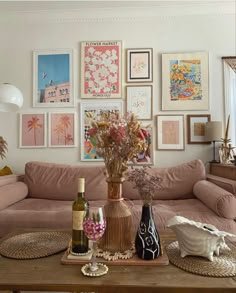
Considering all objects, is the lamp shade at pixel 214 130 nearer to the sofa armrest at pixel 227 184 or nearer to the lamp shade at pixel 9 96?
the sofa armrest at pixel 227 184

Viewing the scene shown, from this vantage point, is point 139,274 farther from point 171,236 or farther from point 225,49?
point 225,49

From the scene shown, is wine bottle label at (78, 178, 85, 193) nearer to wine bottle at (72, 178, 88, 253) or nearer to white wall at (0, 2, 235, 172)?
wine bottle at (72, 178, 88, 253)

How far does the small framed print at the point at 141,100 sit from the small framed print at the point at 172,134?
233mm

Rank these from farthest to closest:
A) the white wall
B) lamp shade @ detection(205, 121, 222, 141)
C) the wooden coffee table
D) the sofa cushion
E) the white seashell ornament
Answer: the white wall, lamp shade @ detection(205, 121, 222, 141), the sofa cushion, the white seashell ornament, the wooden coffee table

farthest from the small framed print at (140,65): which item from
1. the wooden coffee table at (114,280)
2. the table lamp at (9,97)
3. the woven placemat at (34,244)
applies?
the wooden coffee table at (114,280)

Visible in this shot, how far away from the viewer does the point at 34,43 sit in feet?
10.4

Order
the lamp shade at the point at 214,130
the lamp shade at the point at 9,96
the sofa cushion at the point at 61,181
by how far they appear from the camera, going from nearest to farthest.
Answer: the lamp shade at the point at 9,96 → the sofa cushion at the point at 61,181 → the lamp shade at the point at 214,130

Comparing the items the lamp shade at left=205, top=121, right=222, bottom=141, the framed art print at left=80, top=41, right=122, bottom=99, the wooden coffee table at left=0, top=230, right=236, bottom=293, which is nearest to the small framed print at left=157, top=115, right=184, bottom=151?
the lamp shade at left=205, top=121, right=222, bottom=141

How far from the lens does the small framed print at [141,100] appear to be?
3074mm

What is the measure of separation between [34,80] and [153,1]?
1741mm

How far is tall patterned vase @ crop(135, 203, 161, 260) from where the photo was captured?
3.46 ft

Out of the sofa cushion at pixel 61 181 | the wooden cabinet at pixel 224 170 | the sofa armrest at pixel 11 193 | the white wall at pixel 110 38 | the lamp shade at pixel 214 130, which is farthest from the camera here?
the white wall at pixel 110 38

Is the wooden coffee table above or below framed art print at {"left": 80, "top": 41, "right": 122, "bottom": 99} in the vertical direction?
below

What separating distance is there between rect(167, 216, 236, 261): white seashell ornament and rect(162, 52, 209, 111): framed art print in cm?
218
